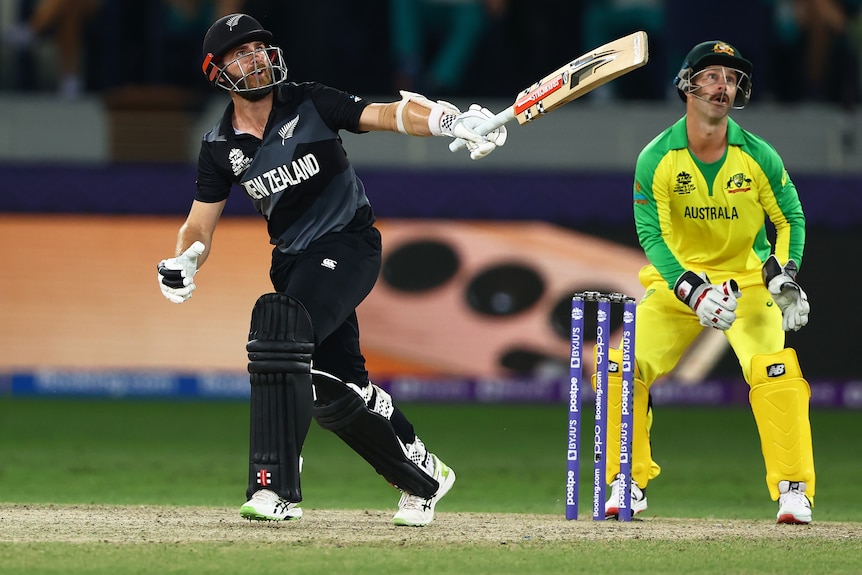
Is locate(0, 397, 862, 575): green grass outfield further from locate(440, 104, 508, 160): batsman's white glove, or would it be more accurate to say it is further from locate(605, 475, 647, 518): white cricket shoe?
locate(440, 104, 508, 160): batsman's white glove

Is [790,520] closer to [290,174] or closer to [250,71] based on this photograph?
[290,174]

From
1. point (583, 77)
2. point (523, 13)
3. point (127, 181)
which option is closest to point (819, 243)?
point (523, 13)

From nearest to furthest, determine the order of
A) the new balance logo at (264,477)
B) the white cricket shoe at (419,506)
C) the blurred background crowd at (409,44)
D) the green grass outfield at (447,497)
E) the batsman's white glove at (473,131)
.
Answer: the green grass outfield at (447,497) < the batsman's white glove at (473,131) < the new balance logo at (264,477) < the white cricket shoe at (419,506) < the blurred background crowd at (409,44)

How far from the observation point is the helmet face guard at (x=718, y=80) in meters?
5.99

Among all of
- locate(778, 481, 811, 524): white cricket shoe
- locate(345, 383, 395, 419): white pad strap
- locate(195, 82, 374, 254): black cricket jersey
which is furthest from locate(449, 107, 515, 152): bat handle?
locate(778, 481, 811, 524): white cricket shoe

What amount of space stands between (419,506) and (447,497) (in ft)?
6.34

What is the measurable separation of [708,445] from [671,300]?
4.21 metres

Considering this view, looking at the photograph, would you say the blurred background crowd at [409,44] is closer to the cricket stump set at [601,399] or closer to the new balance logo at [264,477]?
the cricket stump set at [601,399]

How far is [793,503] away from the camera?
19.4 ft

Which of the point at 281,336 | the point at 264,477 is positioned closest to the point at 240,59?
the point at 281,336

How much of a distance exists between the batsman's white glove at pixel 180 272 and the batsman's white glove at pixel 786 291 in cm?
205

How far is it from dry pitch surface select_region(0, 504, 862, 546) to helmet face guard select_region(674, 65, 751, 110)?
5.19 ft

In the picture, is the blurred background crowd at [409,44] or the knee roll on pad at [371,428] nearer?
the knee roll on pad at [371,428]

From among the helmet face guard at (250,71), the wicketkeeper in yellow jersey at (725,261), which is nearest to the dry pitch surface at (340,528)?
the wicketkeeper in yellow jersey at (725,261)
